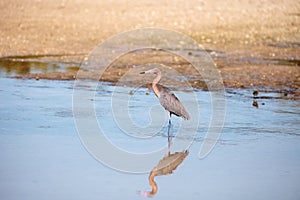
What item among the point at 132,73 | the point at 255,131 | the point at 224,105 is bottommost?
the point at 255,131

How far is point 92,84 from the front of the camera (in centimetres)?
1384

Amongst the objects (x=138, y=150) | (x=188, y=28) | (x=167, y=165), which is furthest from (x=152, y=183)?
(x=188, y=28)

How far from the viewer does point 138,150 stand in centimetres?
891

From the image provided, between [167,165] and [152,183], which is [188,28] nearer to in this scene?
[167,165]

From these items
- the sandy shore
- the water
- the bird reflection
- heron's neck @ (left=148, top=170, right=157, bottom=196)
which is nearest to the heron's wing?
the water

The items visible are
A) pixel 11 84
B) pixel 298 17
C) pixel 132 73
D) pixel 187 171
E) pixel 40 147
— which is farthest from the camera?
pixel 298 17

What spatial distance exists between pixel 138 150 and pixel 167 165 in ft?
2.11

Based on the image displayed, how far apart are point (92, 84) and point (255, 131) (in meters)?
4.74

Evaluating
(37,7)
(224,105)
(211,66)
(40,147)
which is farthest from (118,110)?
(37,7)

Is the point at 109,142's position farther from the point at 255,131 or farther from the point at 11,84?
the point at 11,84

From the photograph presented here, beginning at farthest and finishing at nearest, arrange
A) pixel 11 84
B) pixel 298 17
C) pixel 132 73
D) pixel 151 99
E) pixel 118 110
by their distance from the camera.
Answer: pixel 298 17 → pixel 132 73 → pixel 11 84 → pixel 151 99 → pixel 118 110

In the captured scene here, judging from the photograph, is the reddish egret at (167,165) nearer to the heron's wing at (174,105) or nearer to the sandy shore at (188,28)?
the heron's wing at (174,105)

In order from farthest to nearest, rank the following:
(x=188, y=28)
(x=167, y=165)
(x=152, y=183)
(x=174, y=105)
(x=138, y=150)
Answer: (x=188, y=28)
(x=174, y=105)
(x=138, y=150)
(x=167, y=165)
(x=152, y=183)

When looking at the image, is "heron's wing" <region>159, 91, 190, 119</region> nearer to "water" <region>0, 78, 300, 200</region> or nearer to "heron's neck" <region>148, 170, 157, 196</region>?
"water" <region>0, 78, 300, 200</region>
